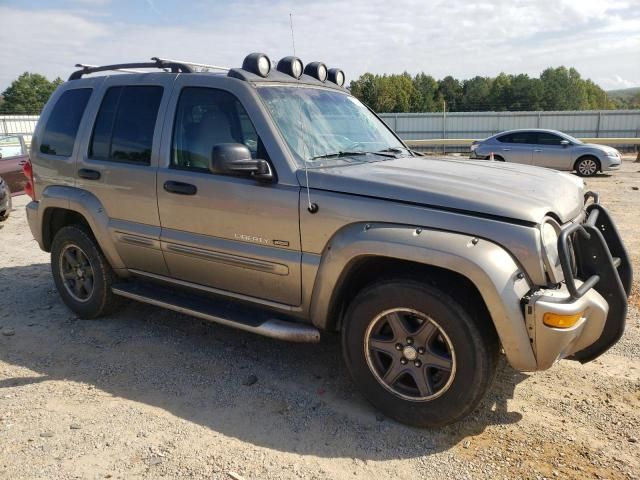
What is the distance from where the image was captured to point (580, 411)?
331cm

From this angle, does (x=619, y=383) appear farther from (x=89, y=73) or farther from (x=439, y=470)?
(x=89, y=73)

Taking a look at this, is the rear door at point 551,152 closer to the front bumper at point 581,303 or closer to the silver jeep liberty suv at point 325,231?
the silver jeep liberty suv at point 325,231

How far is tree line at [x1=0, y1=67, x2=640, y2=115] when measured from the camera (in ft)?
190

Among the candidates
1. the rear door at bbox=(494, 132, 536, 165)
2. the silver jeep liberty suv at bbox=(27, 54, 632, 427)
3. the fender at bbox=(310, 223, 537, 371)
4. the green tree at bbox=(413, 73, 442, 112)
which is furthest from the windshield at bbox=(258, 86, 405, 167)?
the green tree at bbox=(413, 73, 442, 112)

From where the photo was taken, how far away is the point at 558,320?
2.65m

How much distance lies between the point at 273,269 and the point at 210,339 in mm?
1318

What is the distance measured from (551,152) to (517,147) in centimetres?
96

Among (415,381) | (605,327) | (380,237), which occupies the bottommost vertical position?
(415,381)

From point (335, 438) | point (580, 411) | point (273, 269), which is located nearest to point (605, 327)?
point (580, 411)

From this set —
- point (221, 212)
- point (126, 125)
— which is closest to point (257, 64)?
point (221, 212)

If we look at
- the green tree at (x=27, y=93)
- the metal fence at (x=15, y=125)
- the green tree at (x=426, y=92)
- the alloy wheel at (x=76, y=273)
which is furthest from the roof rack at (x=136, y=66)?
the green tree at (x=426, y=92)

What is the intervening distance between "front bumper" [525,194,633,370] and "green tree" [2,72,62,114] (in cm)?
5771

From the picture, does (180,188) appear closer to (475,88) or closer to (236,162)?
(236,162)

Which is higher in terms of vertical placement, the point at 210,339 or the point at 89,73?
the point at 89,73
